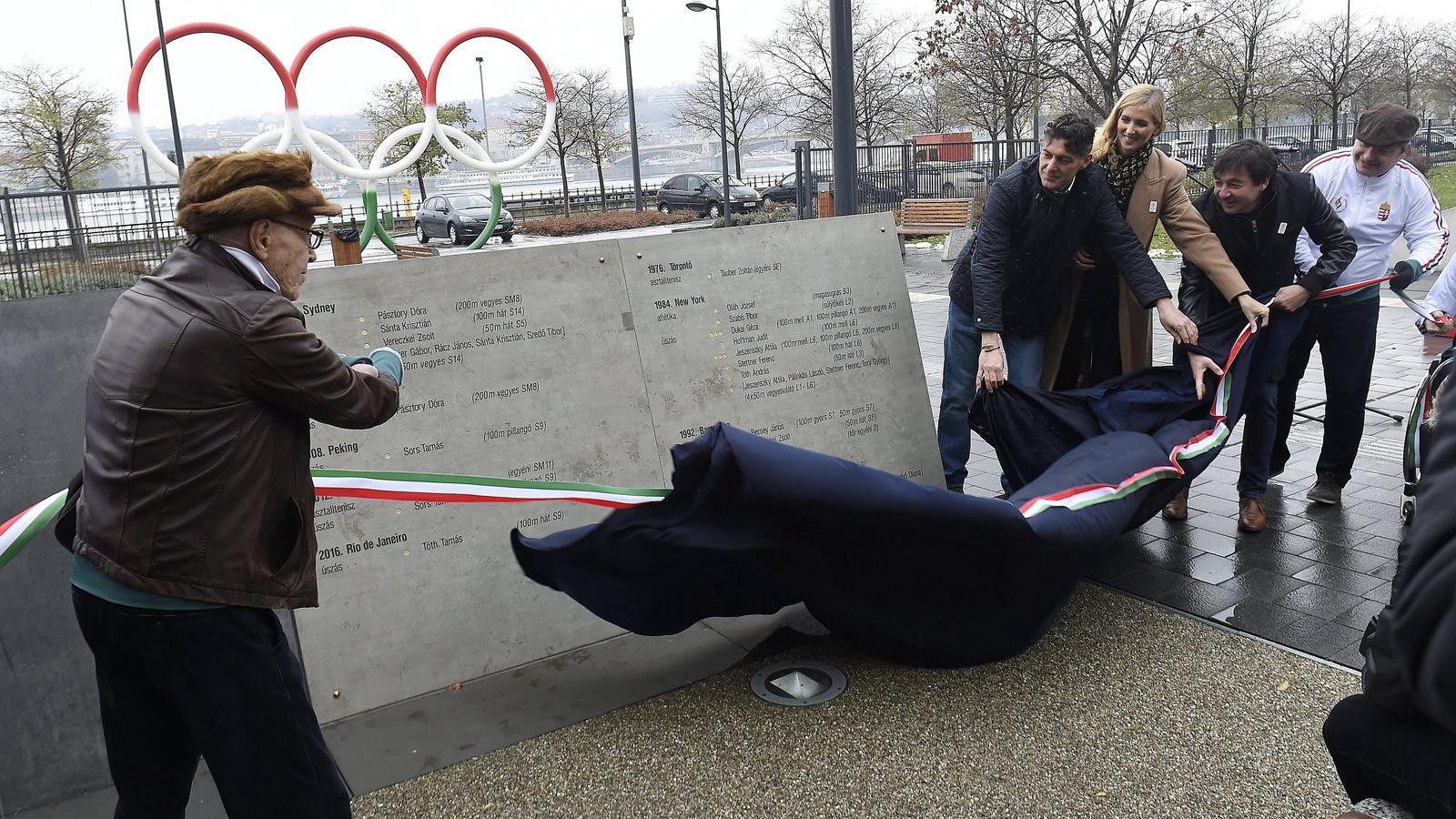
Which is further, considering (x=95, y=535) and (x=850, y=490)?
(x=850, y=490)

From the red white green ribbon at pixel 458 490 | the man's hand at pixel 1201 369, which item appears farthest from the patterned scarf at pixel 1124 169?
the red white green ribbon at pixel 458 490

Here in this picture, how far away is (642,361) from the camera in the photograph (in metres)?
4.48

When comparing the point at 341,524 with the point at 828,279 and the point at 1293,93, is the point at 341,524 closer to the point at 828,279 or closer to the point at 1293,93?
the point at 828,279

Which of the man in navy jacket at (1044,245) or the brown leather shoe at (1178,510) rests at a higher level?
the man in navy jacket at (1044,245)

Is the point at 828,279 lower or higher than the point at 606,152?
lower

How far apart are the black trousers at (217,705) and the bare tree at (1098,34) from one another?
77.9 ft

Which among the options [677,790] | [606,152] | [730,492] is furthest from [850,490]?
[606,152]

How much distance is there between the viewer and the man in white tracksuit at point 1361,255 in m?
5.40

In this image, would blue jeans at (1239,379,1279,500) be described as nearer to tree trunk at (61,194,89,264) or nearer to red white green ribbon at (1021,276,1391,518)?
red white green ribbon at (1021,276,1391,518)

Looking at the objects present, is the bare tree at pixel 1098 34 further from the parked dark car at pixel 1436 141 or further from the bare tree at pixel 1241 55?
the parked dark car at pixel 1436 141

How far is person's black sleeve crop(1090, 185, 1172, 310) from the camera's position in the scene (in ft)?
15.8

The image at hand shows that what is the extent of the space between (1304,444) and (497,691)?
18.3 feet

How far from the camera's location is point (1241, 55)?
3697 cm

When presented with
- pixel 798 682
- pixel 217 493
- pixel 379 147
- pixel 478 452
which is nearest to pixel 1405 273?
pixel 798 682
